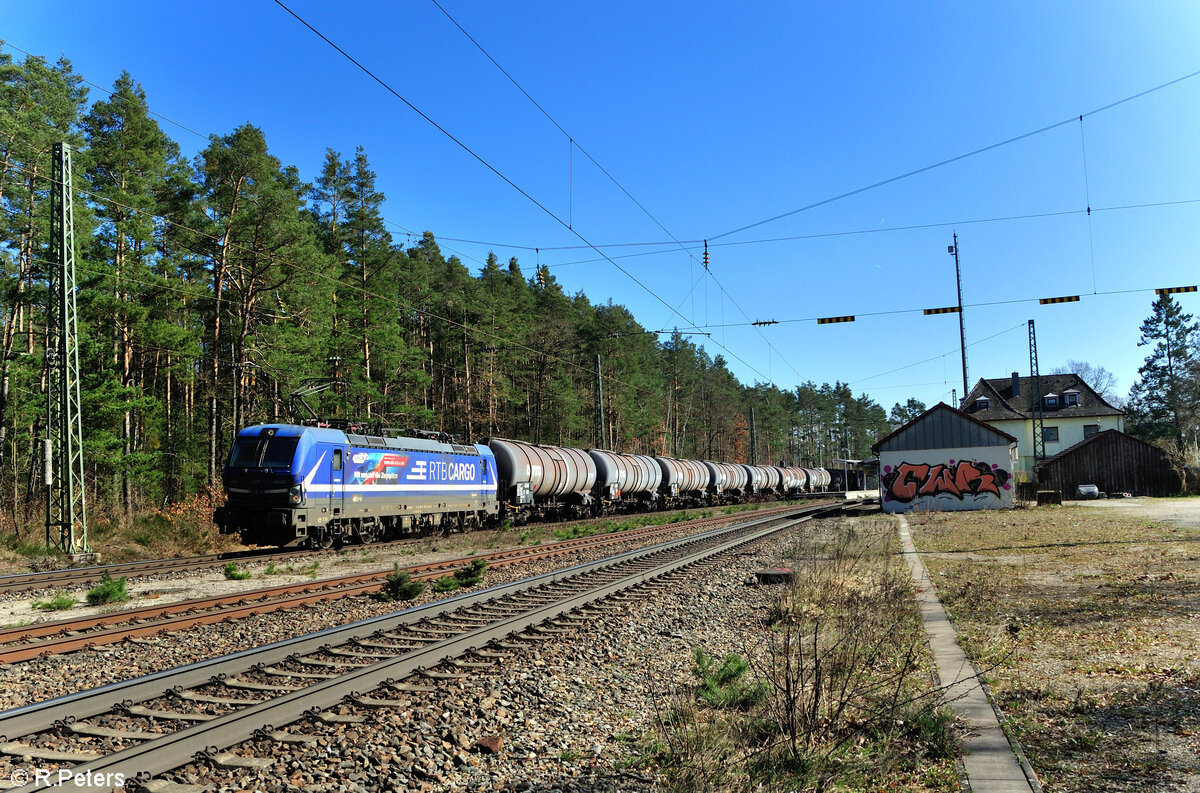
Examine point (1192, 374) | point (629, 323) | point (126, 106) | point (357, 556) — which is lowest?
point (357, 556)

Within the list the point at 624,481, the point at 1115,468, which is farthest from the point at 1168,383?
the point at 624,481

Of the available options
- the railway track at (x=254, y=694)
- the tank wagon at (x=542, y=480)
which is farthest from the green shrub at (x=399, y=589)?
the tank wagon at (x=542, y=480)

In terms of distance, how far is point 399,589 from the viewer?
414 inches

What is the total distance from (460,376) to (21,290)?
29014mm

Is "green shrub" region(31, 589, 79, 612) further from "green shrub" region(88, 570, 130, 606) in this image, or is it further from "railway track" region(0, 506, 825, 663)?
"railway track" region(0, 506, 825, 663)

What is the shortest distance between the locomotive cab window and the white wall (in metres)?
28.5

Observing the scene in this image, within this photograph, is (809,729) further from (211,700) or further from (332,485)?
(332,485)

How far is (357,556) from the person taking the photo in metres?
17.3

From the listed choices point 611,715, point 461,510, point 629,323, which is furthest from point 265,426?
point 629,323

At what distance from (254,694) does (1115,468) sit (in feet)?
175

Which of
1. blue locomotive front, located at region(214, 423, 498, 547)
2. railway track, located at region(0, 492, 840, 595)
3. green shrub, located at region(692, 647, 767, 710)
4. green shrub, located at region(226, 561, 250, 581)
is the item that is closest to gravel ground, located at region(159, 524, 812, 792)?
green shrub, located at region(692, 647, 767, 710)

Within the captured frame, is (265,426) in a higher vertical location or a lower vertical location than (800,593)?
higher

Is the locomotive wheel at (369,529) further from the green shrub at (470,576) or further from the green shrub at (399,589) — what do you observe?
the green shrub at (399,589)

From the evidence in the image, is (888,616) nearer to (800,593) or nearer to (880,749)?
(800,593)
